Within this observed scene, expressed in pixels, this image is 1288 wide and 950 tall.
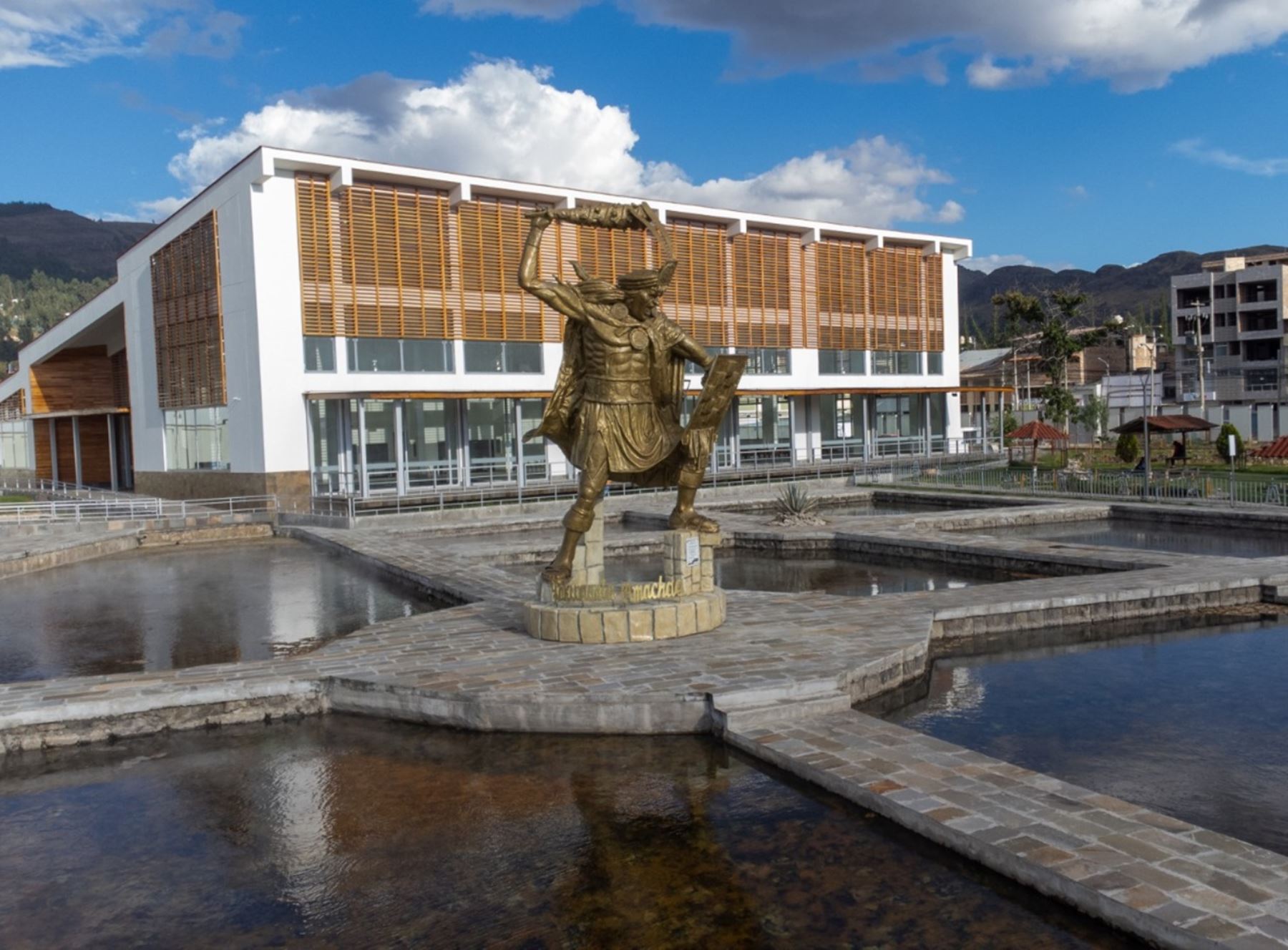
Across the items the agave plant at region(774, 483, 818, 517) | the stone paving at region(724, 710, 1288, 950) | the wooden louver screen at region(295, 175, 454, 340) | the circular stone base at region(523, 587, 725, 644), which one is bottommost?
the stone paving at region(724, 710, 1288, 950)

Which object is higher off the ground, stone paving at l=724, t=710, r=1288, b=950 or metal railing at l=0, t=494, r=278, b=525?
metal railing at l=0, t=494, r=278, b=525

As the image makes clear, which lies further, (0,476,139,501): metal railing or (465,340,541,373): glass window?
(0,476,139,501): metal railing

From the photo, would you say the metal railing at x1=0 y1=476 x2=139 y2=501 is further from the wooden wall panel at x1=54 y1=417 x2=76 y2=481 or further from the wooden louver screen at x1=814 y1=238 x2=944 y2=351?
the wooden louver screen at x1=814 y1=238 x2=944 y2=351

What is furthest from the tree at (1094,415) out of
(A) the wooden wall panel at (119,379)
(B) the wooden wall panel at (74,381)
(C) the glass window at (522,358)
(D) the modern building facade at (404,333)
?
(B) the wooden wall panel at (74,381)

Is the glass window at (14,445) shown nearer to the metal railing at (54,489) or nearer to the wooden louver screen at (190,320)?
the metal railing at (54,489)

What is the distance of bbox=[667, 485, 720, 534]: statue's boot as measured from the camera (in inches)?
409

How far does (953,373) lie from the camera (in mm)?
44500

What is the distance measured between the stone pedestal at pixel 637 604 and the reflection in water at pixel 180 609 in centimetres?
360

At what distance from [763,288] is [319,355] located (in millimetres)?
17056

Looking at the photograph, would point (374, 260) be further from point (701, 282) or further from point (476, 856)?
point (476, 856)

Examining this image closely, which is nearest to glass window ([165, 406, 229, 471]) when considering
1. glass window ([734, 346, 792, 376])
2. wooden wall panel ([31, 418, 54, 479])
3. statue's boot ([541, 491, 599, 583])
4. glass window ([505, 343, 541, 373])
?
glass window ([505, 343, 541, 373])

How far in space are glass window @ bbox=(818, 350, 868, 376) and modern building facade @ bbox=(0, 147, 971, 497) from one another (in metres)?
0.10

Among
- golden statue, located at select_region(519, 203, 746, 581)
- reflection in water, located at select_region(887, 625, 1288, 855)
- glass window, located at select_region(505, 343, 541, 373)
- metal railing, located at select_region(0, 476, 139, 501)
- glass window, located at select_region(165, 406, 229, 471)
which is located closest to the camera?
reflection in water, located at select_region(887, 625, 1288, 855)

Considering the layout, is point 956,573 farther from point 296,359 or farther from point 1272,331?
point 1272,331
